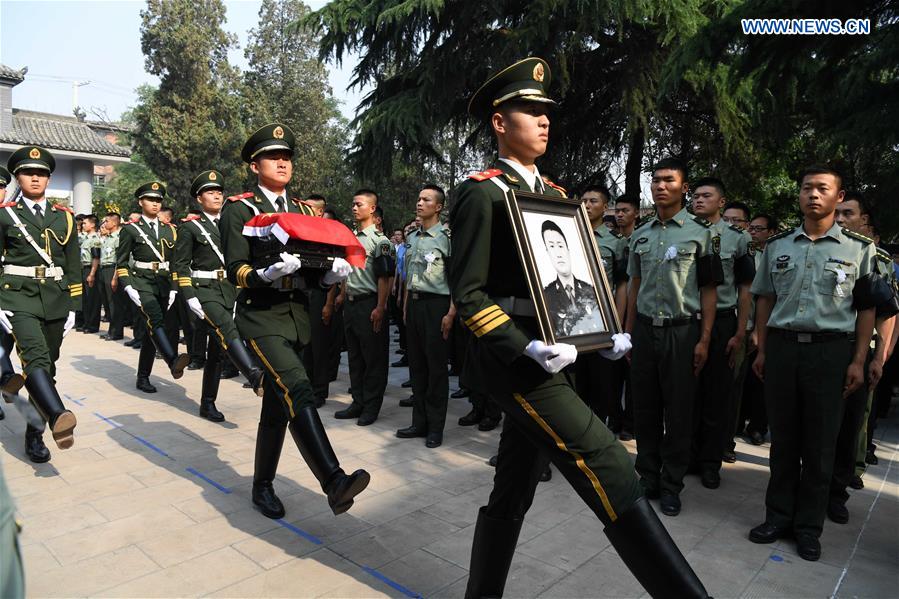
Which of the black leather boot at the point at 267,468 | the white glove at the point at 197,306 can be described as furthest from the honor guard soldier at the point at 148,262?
the black leather boot at the point at 267,468

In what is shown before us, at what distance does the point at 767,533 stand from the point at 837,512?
2.36 feet

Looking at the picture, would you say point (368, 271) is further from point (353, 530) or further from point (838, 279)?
point (838, 279)

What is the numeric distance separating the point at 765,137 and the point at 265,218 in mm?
8734

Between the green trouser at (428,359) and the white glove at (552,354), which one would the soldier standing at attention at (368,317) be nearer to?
the green trouser at (428,359)

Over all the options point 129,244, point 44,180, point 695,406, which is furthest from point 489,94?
point 129,244

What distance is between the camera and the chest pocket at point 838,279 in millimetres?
3617

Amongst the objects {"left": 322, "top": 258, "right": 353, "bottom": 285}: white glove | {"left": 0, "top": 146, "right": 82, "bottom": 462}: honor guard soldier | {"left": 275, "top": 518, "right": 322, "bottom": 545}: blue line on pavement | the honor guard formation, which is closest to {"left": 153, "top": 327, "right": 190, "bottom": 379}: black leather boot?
the honor guard formation

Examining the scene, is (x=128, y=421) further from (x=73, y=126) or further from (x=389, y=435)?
(x=73, y=126)

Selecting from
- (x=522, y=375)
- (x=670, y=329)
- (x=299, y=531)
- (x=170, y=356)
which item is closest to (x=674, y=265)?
(x=670, y=329)

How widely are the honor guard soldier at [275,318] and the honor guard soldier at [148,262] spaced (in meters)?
4.21

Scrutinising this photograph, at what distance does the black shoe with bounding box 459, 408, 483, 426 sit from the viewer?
620 cm

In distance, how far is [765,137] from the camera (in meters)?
9.85

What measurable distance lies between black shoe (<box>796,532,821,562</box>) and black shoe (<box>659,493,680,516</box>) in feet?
2.26

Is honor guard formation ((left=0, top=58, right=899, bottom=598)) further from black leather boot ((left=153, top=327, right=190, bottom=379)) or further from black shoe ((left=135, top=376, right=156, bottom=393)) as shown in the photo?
black shoe ((left=135, top=376, right=156, bottom=393))
